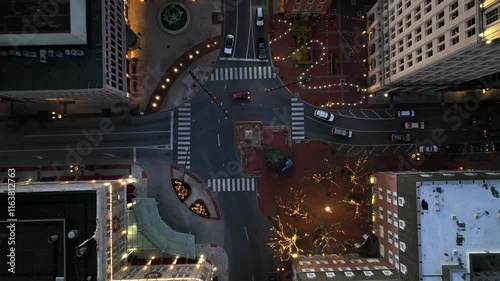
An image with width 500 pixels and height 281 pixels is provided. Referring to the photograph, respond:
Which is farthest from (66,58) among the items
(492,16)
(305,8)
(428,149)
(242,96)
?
(428,149)

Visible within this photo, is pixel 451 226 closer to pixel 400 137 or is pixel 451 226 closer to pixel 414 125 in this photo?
pixel 400 137

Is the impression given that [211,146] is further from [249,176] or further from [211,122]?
[249,176]

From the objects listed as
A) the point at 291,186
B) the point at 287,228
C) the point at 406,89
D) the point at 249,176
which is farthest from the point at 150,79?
the point at 406,89

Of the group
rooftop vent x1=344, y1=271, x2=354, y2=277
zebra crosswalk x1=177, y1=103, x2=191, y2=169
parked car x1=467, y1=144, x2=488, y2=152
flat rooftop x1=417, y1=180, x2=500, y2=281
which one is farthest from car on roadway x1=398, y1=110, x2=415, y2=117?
zebra crosswalk x1=177, y1=103, x2=191, y2=169

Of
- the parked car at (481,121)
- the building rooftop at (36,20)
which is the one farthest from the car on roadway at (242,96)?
the parked car at (481,121)

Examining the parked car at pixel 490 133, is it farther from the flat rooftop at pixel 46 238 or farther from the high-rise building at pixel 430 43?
the flat rooftop at pixel 46 238

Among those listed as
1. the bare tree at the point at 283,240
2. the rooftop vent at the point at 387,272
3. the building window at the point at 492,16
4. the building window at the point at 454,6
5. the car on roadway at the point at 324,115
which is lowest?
the rooftop vent at the point at 387,272

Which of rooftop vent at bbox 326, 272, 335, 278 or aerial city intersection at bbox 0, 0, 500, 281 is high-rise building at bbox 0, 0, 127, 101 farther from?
rooftop vent at bbox 326, 272, 335, 278
